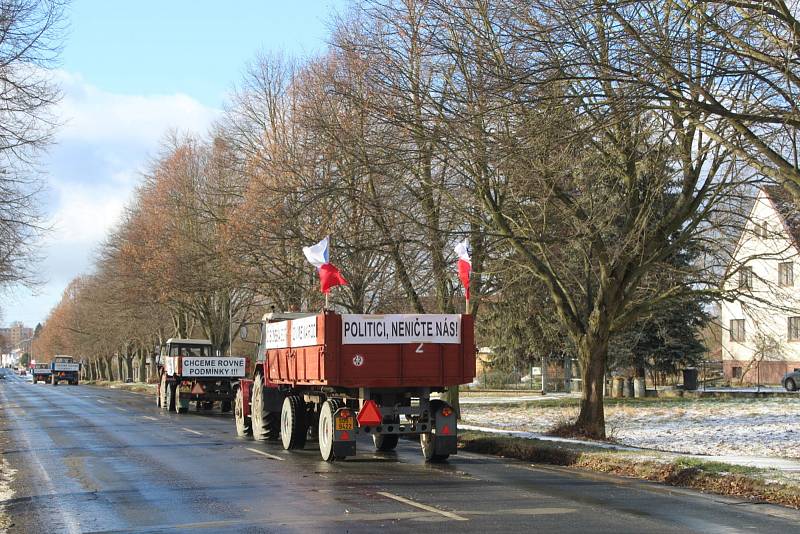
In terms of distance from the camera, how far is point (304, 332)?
55.6 feet

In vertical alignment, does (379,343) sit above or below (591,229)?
below

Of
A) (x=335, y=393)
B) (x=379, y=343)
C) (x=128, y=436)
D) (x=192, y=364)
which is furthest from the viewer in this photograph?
(x=192, y=364)

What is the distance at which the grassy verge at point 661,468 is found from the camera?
38.7ft

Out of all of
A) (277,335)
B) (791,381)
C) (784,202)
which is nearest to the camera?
(784,202)

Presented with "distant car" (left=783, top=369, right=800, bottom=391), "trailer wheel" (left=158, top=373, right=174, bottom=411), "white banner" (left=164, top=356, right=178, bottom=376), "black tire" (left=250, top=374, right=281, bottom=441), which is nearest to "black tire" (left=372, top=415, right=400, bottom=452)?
"black tire" (left=250, top=374, right=281, bottom=441)

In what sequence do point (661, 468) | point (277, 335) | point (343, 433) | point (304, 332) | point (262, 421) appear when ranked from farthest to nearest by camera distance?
point (262, 421)
point (277, 335)
point (304, 332)
point (343, 433)
point (661, 468)

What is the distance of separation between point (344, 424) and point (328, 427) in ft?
1.63

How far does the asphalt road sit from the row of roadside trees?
15.4 feet

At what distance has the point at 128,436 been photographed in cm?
2198

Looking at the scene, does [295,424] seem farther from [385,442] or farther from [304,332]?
[304,332]

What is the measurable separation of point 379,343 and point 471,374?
1772mm

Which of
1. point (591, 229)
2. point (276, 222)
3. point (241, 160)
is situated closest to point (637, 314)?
point (591, 229)

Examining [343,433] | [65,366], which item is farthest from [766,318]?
[65,366]

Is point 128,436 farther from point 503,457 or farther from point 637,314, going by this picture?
point 637,314
